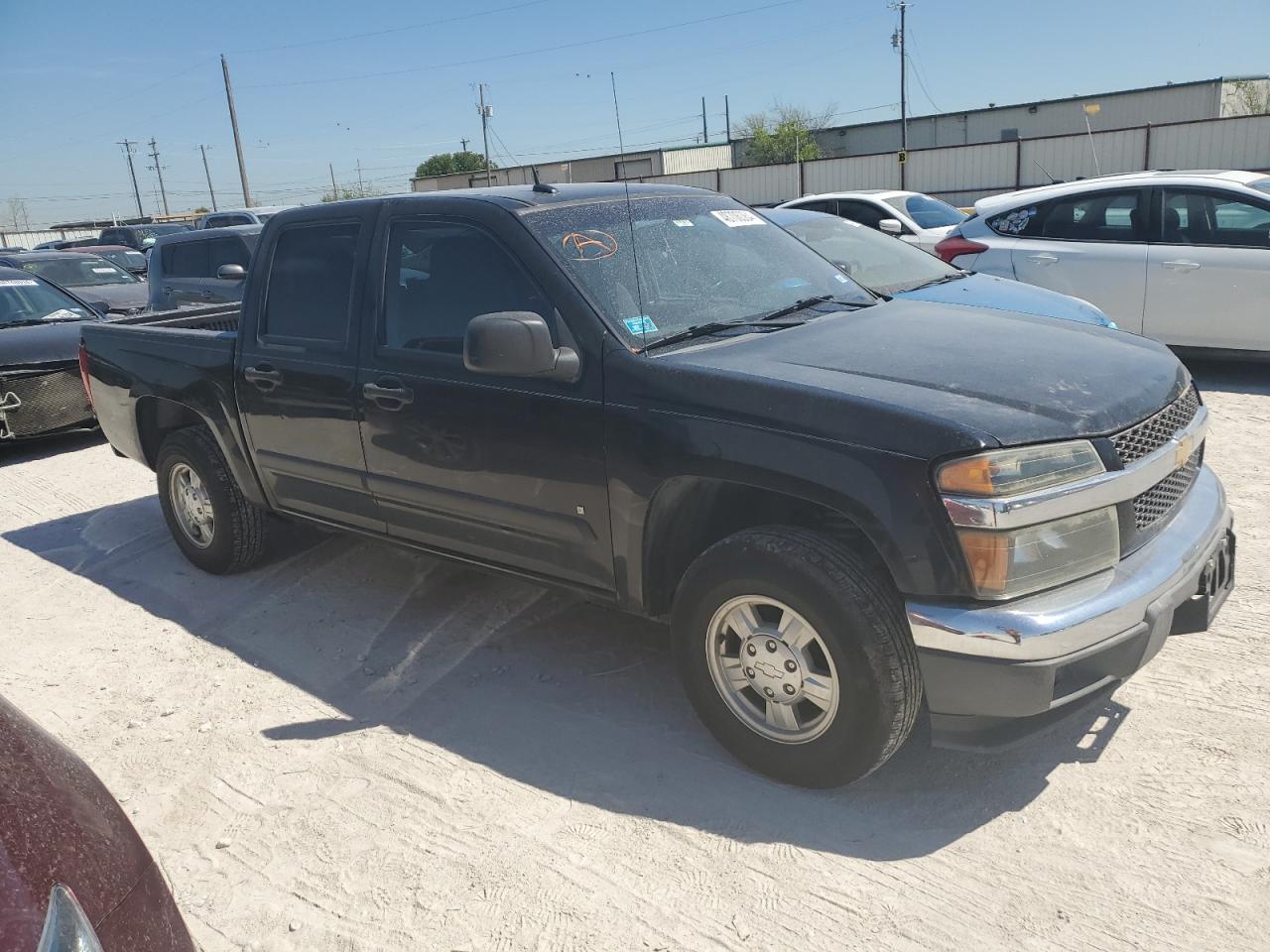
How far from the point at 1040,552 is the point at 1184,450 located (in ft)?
2.72

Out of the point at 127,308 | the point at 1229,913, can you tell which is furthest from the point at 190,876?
the point at 127,308

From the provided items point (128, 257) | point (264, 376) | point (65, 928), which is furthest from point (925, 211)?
point (128, 257)

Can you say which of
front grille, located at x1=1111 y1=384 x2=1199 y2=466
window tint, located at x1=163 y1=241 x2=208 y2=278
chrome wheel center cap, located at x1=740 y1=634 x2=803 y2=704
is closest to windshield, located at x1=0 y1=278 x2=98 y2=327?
window tint, located at x1=163 y1=241 x2=208 y2=278

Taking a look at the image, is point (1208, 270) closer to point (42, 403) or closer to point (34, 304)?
point (42, 403)

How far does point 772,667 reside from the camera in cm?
313

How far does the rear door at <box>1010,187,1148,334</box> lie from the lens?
815cm

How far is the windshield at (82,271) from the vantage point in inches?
540

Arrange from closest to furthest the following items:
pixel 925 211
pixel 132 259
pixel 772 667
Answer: pixel 772 667 → pixel 925 211 → pixel 132 259

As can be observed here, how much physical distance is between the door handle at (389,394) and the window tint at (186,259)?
9264 millimetres

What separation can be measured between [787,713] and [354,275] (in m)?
2.50

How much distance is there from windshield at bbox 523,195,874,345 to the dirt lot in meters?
1.46

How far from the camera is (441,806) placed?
10.7ft

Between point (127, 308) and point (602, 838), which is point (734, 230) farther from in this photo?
point (127, 308)

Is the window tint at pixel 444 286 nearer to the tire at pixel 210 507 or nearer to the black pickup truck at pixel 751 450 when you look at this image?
the black pickup truck at pixel 751 450
